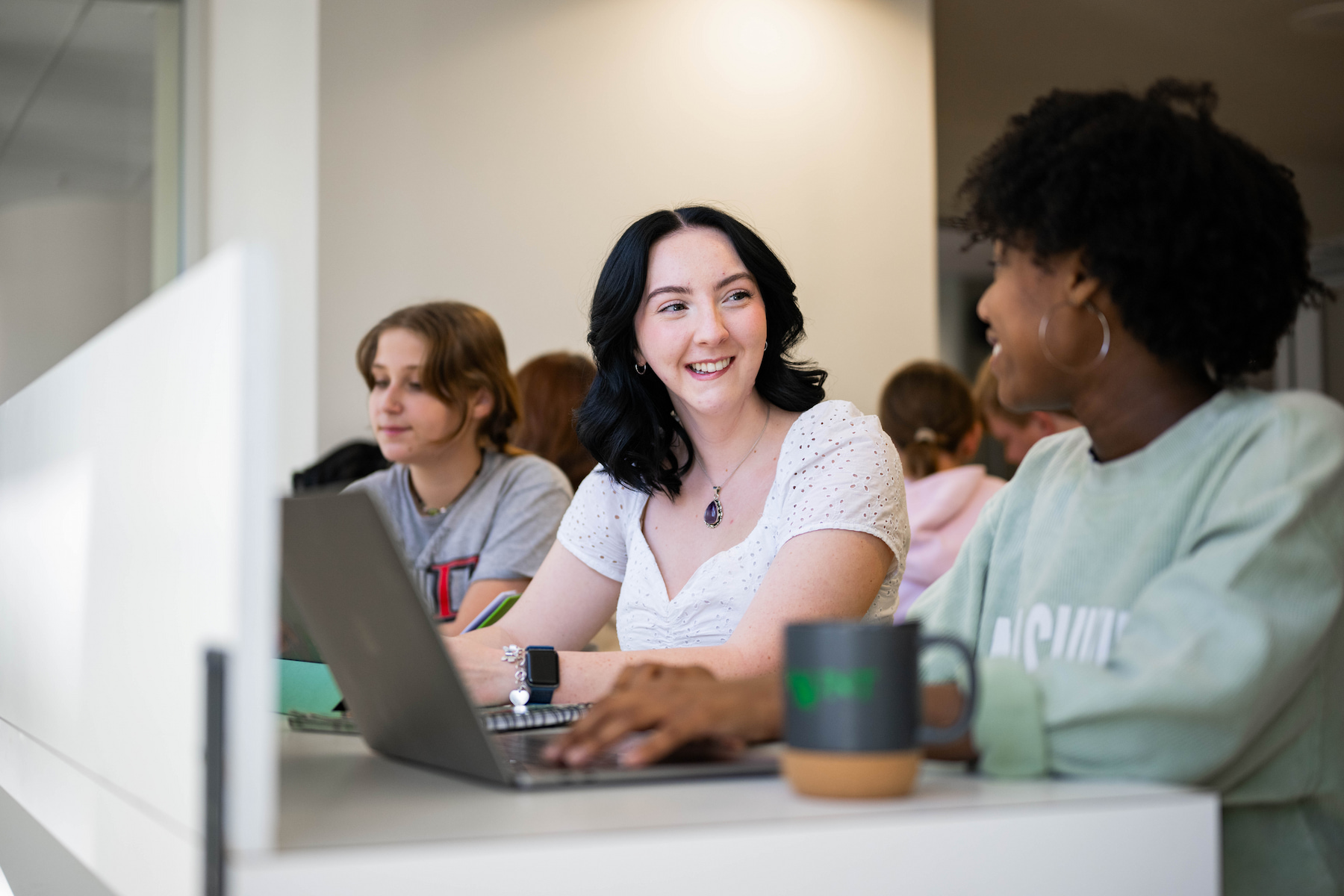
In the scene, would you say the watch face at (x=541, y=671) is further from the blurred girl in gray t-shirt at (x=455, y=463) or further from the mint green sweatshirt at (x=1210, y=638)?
the blurred girl in gray t-shirt at (x=455, y=463)

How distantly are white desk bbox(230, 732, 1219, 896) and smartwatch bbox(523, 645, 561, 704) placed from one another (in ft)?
1.67

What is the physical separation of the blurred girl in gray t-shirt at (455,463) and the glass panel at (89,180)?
130cm

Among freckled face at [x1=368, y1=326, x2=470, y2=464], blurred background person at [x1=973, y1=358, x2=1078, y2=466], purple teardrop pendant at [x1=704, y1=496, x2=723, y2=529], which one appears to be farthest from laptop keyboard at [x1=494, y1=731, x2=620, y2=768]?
blurred background person at [x1=973, y1=358, x2=1078, y2=466]

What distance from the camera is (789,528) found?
53.8 inches

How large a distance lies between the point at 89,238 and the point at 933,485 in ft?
8.16

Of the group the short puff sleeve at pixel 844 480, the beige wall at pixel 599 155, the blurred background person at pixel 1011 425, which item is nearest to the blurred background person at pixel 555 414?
the beige wall at pixel 599 155

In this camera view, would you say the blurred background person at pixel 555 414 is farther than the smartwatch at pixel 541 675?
Yes

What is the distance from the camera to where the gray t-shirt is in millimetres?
2398

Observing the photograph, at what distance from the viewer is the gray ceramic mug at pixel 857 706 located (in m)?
0.60

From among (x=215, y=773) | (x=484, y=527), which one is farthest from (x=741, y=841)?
(x=484, y=527)

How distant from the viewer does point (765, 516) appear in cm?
145

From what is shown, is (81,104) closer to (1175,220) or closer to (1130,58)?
(1175,220)

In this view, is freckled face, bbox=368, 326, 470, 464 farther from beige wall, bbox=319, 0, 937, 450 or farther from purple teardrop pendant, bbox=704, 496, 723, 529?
purple teardrop pendant, bbox=704, 496, 723, 529

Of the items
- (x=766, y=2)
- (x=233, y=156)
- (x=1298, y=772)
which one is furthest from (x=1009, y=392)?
(x=766, y=2)
